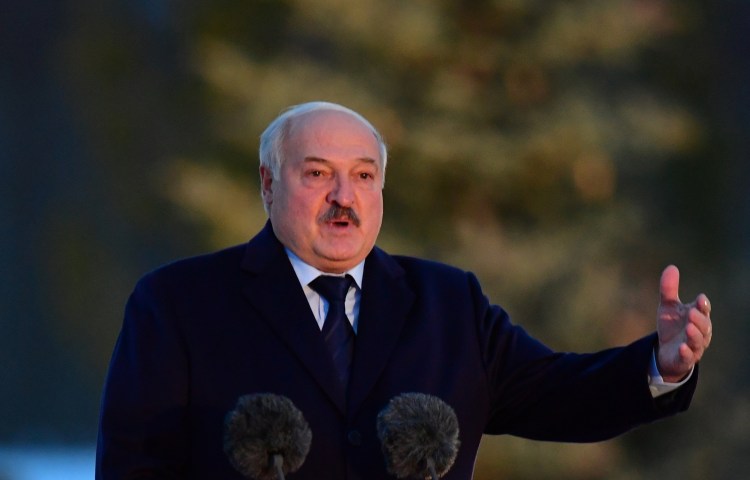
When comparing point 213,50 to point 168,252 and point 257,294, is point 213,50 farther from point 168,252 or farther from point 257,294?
point 257,294

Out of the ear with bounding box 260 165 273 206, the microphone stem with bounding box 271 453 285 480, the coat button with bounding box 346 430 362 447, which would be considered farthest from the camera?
the ear with bounding box 260 165 273 206

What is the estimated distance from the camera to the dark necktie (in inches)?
104

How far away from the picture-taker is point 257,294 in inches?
106

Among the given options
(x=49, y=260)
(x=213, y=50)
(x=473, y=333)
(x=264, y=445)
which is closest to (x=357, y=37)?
(x=213, y=50)

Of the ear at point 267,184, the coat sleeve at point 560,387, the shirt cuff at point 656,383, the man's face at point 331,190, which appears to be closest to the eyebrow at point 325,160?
the man's face at point 331,190

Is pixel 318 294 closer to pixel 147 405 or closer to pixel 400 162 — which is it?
pixel 147 405

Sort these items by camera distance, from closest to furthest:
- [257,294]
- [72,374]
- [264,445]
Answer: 1. [264,445]
2. [257,294]
3. [72,374]

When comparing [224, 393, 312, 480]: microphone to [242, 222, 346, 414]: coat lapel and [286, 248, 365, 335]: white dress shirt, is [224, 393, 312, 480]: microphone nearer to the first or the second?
[242, 222, 346, 414]: coat lapel

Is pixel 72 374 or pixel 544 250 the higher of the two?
pixel 544 250

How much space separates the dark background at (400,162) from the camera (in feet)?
18.6

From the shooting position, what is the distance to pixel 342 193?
105 inches

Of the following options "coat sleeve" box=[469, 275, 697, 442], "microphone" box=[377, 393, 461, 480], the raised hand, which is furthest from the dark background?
"microphone" box=[377, 393, 461, 480]

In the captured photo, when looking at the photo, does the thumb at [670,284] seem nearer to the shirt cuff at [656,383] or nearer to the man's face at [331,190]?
the shirt cuff at [656,383]

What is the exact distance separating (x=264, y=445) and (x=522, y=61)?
390 cm
